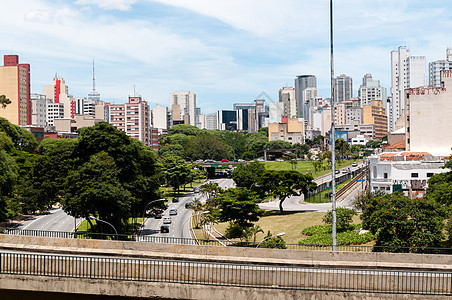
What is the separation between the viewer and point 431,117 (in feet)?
283

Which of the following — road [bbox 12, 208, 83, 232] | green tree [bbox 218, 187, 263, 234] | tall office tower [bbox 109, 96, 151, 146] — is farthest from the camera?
tall office tower [bbox 109, 96, 151, 146]

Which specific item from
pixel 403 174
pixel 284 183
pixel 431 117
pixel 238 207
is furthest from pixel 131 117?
pixel 238 207

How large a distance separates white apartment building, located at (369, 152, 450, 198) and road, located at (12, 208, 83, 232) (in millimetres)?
42728

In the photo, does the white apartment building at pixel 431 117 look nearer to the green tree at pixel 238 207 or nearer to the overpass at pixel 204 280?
the green tree at pixel 238 207

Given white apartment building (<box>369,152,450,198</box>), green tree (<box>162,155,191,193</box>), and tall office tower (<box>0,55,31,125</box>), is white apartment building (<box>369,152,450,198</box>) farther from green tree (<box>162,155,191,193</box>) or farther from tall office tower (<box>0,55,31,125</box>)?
tall office tower (<box>0,55,31,125</box>)

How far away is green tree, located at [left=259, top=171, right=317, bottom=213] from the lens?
7719cm

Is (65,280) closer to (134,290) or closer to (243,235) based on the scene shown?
(134,290)

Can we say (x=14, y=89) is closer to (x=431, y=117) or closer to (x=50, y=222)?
(x=50, y=222)

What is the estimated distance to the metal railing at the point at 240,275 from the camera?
67.6 ft

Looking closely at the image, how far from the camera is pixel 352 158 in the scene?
172875 mm

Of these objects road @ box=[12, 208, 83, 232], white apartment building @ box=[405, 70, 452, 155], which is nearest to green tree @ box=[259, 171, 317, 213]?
white apartment building @ box=[405, 70, 452, 155]

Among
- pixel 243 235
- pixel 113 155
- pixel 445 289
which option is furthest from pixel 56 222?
pixel 445 289

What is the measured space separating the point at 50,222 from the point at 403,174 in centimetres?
4959

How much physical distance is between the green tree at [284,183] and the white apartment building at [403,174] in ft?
32.6
